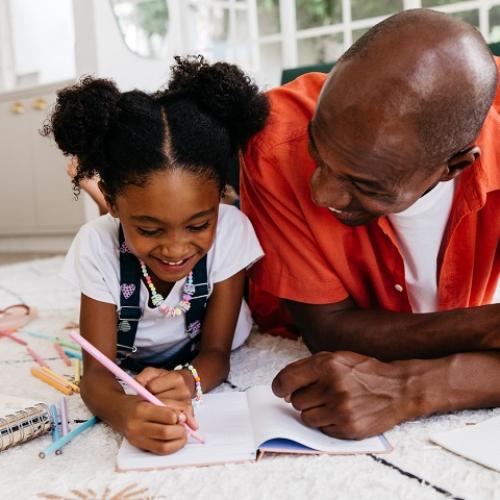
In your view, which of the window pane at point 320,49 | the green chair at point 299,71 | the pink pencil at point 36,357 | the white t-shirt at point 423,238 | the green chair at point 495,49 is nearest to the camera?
the white t-shirt at point 423,238

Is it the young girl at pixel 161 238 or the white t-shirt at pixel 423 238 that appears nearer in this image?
the young girl at pixel 161 238

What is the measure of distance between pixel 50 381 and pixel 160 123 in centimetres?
53

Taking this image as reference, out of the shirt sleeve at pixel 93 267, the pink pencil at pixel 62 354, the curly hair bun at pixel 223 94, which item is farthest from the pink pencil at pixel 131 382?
the pink pencil at pixel 62 354

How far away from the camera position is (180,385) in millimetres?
823

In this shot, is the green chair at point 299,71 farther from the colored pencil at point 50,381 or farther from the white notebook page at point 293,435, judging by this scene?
the white notebook page at point 293,435

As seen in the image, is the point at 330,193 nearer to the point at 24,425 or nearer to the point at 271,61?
the point at 24,425

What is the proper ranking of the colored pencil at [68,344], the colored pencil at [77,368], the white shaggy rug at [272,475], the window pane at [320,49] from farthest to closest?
the window pane at [320,49] → the colored pencil at [68,344] → the colored pencil at [77,368] → the white shaggy rug at [272,475]

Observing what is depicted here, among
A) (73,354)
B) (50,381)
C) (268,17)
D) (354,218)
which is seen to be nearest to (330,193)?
(354,218)

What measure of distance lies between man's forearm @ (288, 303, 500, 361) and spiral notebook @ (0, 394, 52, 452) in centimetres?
45

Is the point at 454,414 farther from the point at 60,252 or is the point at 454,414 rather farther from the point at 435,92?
the point at 60,252

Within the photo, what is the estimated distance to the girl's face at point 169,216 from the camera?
0.88 meters

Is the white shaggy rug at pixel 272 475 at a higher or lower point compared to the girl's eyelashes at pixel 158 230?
lower

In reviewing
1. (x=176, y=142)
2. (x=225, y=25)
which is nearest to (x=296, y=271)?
(x=176, y=142)

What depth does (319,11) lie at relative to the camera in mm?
2928
